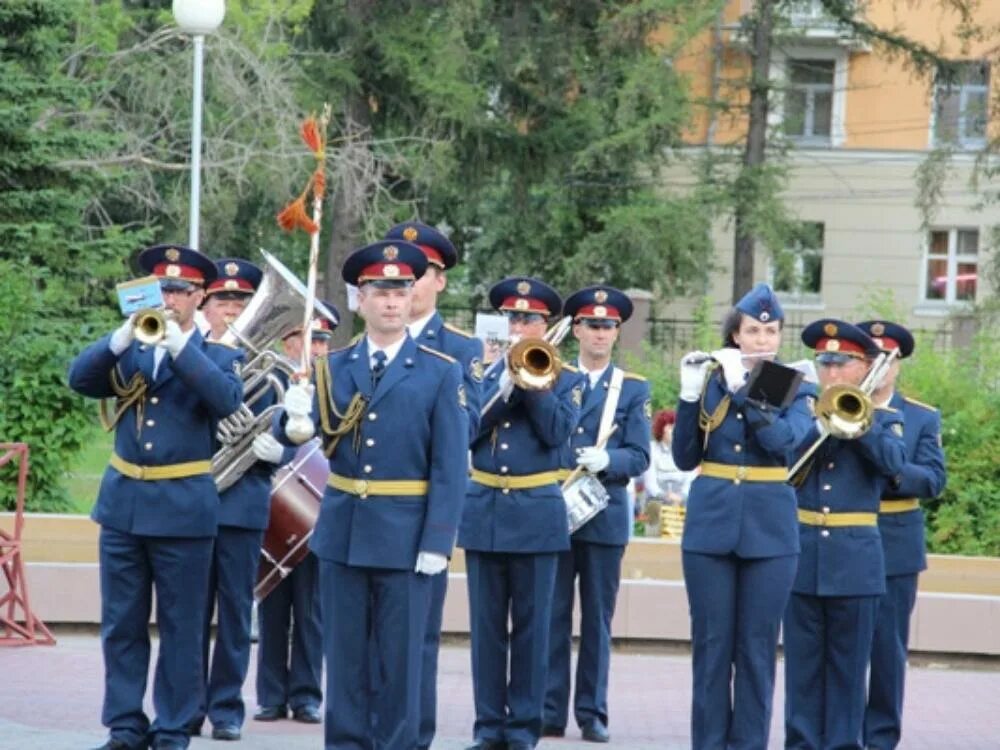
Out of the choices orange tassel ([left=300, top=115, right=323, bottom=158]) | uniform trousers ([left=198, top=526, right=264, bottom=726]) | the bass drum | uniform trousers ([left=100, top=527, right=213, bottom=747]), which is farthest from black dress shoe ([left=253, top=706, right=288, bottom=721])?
orange tassel ([left=300, top=115, right=323, bottom=158])

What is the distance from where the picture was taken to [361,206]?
28250 mm

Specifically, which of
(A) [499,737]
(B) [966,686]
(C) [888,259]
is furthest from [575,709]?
(C) [888,259]

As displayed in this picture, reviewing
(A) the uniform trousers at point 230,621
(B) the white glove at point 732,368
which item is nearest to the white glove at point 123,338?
(A) the uniform trousers at point 230,621

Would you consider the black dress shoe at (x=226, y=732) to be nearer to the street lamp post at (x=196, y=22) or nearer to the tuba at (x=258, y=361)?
the tuba at (x=258, y=361)

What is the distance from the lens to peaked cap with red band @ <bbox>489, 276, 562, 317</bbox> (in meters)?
11.4

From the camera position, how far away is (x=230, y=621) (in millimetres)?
11031

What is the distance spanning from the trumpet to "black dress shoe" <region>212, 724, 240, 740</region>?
2316 mm

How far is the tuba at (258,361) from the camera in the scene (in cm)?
1063

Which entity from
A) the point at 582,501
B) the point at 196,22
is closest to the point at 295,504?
the point at 582,501

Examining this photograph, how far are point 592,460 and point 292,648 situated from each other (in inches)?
70.1

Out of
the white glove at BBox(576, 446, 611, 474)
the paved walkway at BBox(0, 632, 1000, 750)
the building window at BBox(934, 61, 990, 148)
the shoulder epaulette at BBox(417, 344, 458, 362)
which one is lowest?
the paved walkway at BBox(0, 632, 1000, 750)

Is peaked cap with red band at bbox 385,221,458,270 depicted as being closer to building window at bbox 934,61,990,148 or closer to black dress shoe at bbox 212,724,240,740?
black dress shoe at bbox 212,724,240,740

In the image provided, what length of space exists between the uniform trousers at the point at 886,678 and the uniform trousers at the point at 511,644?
1.58 meters

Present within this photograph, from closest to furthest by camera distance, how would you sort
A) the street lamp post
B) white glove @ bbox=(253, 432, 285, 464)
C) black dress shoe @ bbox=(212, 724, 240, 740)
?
white glove @ bbox=(253, 432, 285, 464) < black dress shoe @ bbox=(212, 724, 240, 740) < the street lamp post
